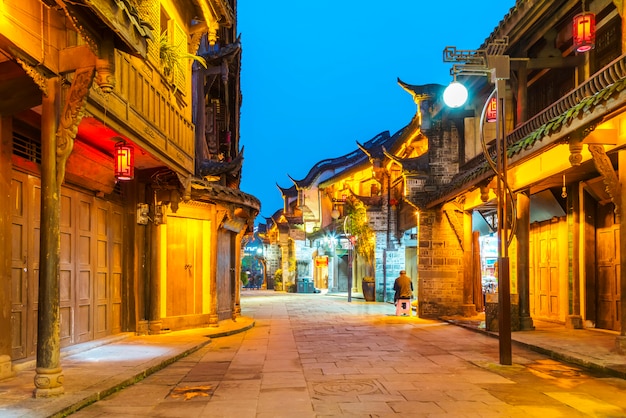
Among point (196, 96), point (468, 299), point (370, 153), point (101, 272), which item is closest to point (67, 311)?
point (101, 272)

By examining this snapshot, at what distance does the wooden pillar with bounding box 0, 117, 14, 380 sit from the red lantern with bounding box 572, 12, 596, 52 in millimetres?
10159

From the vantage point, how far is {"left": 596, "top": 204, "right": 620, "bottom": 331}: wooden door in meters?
13.9

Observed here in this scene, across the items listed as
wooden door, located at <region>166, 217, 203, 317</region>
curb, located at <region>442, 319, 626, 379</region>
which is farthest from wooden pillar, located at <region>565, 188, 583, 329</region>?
wooden door, located at <region>166, 217, 203, 317</region>

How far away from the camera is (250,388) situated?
8398mm

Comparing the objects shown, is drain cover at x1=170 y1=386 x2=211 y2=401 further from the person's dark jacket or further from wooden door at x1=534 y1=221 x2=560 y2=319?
the person's dark jacket

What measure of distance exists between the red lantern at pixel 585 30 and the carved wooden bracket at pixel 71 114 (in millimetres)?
8997

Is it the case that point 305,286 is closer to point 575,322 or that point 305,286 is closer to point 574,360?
point 575,322

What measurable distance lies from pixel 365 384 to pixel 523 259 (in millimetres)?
7878

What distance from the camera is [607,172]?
35.1 feet

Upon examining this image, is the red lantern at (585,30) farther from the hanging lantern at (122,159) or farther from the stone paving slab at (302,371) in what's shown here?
the hanging lantern at (122,159)

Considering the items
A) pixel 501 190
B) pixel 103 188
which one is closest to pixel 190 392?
pixel 103 188

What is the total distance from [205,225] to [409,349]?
7.05 m

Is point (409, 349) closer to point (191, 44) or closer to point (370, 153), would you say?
point (191, 44)

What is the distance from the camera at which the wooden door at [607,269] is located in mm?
13930
